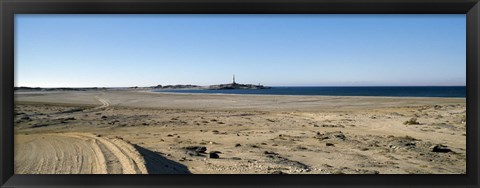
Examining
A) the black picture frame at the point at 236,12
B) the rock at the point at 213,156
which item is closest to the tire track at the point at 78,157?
the black picture frame at the point at 236,12

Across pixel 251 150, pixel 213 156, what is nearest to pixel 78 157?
pixel 213 156

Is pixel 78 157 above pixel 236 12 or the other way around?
the other way around

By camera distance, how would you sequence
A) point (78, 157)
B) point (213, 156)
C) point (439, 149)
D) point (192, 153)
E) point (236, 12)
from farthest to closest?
1. point (439, 149)
2. point (192, 153)
3. point (213, 156)
4. point (78, 157)
5. point (236, 12)

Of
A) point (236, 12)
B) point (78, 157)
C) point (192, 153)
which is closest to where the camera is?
point (236, 12)

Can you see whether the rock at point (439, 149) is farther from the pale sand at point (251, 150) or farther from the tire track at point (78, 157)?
the tire track at point (78, 157)

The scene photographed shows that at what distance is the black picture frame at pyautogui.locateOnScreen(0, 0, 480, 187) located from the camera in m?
2.39

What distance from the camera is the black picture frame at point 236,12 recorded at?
2.39m

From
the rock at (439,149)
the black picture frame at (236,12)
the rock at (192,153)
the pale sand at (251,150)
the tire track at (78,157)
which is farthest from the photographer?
the rock at (439,149)

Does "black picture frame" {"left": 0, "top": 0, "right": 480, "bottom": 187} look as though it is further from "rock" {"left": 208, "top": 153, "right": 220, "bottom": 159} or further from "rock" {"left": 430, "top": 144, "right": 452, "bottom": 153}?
"rock" {"left": 430, "top": 144, "right": 452, "bottom": 153}

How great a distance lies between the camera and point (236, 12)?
247 cm

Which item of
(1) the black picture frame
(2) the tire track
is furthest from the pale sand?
(1) the black picture frame

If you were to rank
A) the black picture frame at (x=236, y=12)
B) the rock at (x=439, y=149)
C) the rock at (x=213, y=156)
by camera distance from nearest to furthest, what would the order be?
the black picture frame at (x=236, y=12) → the rock at (x=213, y=156) → the rock at (x=439, y=149)

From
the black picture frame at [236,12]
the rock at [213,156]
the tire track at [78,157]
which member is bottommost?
the rock at [213,156]

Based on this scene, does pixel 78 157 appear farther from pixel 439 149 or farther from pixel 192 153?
pixel 439 149
